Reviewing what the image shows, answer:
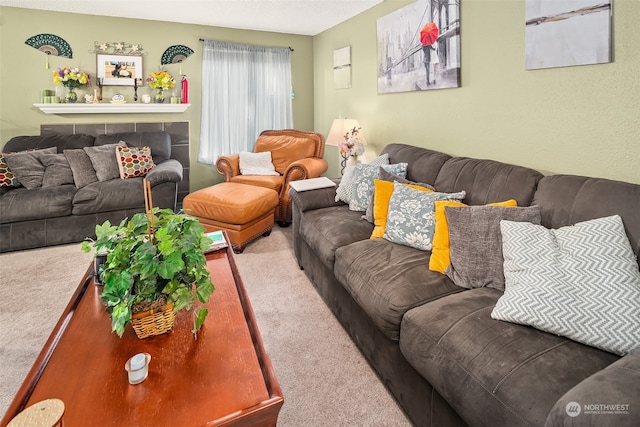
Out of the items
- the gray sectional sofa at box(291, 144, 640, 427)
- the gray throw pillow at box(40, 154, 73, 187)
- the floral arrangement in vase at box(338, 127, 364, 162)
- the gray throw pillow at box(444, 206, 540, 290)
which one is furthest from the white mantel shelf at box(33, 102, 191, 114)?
the gray throw pillow at box(444, 206, 540, 290)

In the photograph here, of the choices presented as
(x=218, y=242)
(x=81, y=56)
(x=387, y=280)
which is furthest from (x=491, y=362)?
(x=81, y=56)

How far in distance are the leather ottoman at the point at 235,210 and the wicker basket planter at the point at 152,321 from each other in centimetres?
196

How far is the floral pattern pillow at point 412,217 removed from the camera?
6.83ft

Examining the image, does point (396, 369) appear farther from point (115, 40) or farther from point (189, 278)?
point (115, 40)

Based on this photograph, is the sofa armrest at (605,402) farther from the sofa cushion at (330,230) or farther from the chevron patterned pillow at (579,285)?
the sofa cushion at (330,230)

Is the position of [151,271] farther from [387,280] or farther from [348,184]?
[348,184]

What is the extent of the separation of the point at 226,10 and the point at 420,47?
2.25m

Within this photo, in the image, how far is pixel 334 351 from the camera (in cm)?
205

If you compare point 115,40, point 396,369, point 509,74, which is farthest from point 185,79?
point 396,369

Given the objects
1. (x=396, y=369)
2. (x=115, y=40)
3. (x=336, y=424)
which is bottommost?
(x=336, y=424)

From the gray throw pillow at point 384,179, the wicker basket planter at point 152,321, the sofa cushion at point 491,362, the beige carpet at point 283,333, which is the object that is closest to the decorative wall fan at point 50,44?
the beige carpet at point 283,333

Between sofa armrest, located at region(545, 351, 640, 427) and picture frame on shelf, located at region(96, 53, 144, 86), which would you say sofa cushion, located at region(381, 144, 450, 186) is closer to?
sofa armrest, located at region(545, 351, 640, 427)

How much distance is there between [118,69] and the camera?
455cm

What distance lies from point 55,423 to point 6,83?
15.8ft
